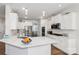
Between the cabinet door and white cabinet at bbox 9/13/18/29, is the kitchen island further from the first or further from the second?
white cabinet at bbox 9/13/18/29

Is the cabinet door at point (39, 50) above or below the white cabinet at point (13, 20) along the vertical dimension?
below

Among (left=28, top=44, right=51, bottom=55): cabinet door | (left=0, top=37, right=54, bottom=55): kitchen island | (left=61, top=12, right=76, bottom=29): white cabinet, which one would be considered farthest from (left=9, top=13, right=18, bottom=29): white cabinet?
(left=61, top=12, right=76, bottom=29): white cabinet

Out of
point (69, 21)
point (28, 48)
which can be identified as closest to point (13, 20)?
point (28, 48)

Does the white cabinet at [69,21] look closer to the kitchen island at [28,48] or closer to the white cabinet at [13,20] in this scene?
the kitchen island at [28,48]

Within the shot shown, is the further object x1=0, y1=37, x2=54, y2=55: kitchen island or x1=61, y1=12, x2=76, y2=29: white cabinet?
x1=61, y1=12, x2=76, y2=29: white cabinet

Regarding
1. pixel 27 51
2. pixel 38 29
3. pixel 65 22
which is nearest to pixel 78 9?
pixel 65 22

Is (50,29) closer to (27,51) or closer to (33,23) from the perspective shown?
(33,23)

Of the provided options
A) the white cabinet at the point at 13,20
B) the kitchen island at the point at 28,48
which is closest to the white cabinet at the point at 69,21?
the kitchen island at the point at 28,48

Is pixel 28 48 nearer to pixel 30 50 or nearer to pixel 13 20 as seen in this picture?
pixel 30 50

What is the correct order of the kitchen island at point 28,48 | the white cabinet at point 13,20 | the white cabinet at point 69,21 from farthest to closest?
the white cabinet at point 69,21 → the white cabinet at point 13,20 → the kitchen island at point 28,48

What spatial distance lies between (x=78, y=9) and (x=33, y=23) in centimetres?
119

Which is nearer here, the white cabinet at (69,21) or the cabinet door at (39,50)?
the cabinet door at (39,50)

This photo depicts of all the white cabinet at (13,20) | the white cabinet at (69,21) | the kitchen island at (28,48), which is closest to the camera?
the kitchen island at (28,48)
